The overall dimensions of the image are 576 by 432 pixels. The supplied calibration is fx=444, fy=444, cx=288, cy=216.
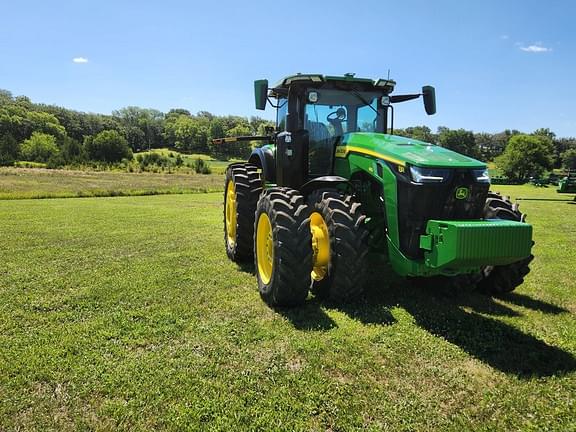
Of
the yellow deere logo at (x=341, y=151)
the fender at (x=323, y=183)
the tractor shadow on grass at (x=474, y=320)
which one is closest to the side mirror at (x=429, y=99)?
the yellow deere logo at (x=341, y=151)

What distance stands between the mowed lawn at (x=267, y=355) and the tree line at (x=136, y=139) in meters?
14.3

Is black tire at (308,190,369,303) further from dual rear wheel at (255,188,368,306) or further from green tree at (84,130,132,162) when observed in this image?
green tree at (84,130,132,162)

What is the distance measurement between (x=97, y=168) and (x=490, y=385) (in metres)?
55.2

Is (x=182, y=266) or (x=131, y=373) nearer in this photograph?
(x=131, y=373)

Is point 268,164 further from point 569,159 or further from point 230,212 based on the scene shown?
point 569,159

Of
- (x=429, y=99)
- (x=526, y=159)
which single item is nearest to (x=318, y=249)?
(x=429, y=99)

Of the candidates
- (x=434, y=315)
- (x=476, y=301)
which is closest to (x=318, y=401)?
(x=434, y=315)

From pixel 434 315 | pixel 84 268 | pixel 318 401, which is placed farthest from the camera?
pixel 84 268

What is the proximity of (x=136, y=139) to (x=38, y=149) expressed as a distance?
1649 inches

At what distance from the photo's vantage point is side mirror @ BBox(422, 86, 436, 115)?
623cm

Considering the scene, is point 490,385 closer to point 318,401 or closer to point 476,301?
point 318,401

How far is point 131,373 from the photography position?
11.8ft

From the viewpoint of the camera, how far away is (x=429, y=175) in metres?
4.43

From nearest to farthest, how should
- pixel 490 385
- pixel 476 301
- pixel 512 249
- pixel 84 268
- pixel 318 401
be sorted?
pixel 318 401 → pixel 490 385 → pixel 512 249 → pixel 476 301 → pixel 84 268
